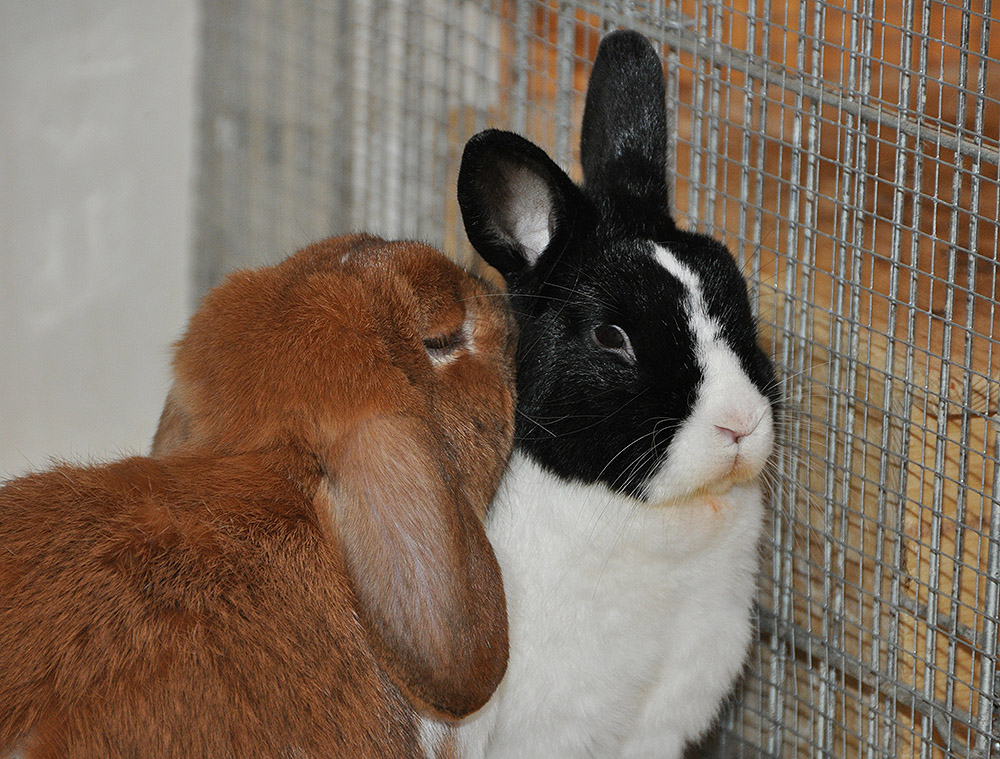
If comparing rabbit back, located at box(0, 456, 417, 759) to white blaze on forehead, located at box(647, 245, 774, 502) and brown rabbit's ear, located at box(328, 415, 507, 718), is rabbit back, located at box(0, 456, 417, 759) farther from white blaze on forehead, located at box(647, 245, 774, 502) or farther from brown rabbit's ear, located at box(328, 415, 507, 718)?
white blaze on forehead, located at box(647, 245, 774, 502)

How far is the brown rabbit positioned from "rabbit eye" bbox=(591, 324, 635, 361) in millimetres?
213

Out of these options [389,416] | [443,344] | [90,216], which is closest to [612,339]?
[443,344]

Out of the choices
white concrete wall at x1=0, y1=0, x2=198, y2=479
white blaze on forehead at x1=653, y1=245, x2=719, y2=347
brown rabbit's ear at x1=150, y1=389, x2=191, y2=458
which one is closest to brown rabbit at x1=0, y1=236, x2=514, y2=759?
brown rabbit's ear at x1=150, y1=389, x2=191, y2=458

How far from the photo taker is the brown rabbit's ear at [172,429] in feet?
5.09

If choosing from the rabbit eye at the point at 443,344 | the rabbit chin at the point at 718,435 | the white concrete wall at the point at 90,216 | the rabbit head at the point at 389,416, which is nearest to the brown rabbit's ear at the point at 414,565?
the rabbit head at the point at 389,416

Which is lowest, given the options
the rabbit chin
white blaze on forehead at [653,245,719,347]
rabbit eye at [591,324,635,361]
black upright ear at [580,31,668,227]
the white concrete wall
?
the white concrete wall

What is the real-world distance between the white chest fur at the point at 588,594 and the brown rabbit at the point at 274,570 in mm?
157

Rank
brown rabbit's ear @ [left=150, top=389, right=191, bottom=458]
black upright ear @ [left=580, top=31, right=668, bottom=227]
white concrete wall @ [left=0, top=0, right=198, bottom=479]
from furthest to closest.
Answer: white concrete wall @ [left=0, top=0, right=198, bottom=479] < black upright ear @ [left=580, top=31, right=668, bottom=227] < brown rabbit's ear @ [left=150, top=389, right=191, bottom=458]

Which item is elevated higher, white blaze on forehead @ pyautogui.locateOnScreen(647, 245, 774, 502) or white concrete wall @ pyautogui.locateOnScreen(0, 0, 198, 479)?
white blaze on forehead @ pyautogui.locateOnScreen(647, 245, 774, 502)

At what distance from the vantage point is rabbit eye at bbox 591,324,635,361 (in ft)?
4.94

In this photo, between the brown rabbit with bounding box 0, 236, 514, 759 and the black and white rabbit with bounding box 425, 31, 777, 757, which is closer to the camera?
the brown rabbit with bounding box 0, 236, 514, 759

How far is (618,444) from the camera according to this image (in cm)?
150

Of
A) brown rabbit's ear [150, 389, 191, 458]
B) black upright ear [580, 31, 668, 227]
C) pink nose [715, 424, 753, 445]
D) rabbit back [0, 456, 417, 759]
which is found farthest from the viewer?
black upright ear [580, 31, 668, 227]

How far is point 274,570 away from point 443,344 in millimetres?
361
